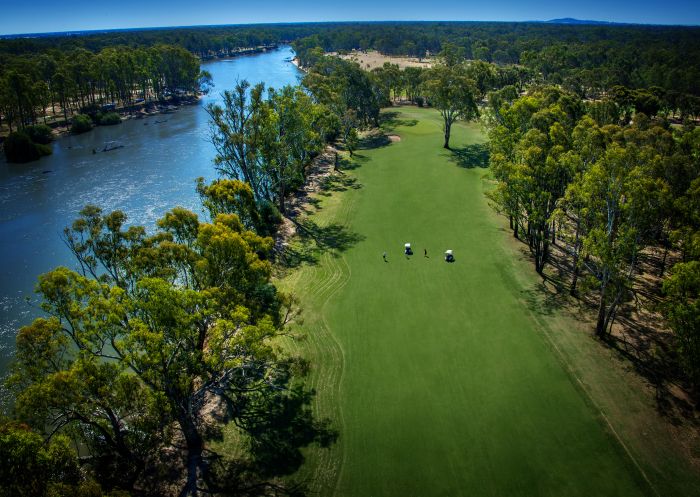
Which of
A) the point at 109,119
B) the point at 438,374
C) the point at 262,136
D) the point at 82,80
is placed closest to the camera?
the point at 438,374

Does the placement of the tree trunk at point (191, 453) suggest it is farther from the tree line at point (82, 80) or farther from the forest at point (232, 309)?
the tree line at point (82, 80)

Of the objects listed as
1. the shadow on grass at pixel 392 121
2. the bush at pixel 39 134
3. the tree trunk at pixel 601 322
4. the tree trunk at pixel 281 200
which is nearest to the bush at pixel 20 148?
the bush at pixel 39 134

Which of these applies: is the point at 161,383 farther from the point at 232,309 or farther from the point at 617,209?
the point at 617,209

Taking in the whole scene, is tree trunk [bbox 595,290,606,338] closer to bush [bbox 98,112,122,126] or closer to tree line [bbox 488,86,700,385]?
tree line [bbox 488,86,700,385]

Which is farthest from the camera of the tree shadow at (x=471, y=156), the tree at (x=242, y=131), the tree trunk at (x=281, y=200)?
the tree shadow at (x=471, y=156)

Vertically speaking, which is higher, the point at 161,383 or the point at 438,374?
the point at 161,383

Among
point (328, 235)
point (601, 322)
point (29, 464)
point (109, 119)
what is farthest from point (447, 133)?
point (109, 119)
